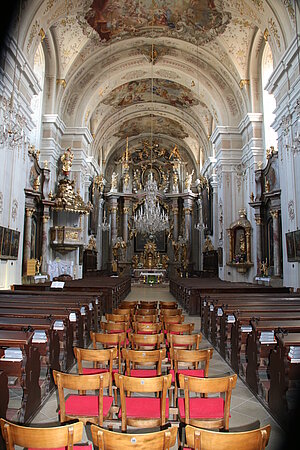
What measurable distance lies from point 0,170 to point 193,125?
52.7 ft

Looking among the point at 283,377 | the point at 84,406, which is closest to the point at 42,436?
the point at 84,406

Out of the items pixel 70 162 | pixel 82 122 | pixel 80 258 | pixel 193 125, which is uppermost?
pixel 193 125

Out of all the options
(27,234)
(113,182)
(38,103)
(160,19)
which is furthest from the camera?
(113,182)

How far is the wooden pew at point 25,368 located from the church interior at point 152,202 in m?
0.02

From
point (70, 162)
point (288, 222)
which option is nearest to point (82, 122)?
point (70, 162)

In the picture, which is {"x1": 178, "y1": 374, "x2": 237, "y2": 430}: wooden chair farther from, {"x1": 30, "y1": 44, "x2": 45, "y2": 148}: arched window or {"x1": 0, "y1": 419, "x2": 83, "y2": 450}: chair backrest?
{"x1": 30, "y1": 44, "x2": 45, "y2": 148}: arched window

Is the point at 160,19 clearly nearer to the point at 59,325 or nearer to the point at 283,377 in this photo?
the point at 59,325

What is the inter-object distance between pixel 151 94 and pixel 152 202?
21.8 ft

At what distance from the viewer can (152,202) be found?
69.9 feet

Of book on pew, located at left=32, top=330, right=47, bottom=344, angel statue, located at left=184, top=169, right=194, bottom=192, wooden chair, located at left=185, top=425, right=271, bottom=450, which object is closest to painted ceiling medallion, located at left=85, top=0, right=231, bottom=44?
angel statue, located at left=184, top=169, right=194, bottom=192

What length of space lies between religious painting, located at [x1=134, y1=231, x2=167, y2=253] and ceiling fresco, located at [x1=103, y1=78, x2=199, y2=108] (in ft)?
31.9

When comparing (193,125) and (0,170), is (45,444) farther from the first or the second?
(193,125)

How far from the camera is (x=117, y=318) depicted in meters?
6.07

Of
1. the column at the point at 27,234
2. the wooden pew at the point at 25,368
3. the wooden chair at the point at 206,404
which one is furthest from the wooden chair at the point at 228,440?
the column at the point at 27,234
